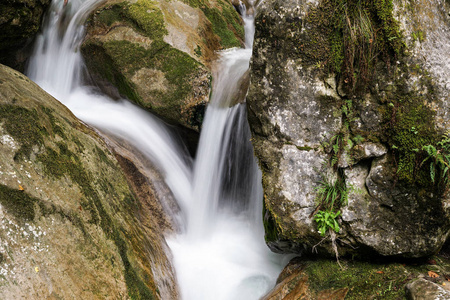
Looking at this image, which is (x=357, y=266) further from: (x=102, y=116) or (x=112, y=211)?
(x=102, y=116)

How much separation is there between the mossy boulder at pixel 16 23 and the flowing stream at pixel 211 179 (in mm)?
727

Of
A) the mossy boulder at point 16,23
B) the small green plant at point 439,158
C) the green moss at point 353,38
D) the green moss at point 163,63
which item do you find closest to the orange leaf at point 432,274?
the small green plant at point 439,158

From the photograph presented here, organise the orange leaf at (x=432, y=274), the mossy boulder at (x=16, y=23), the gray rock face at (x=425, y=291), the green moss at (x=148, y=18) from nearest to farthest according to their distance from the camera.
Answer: the gray rock face at (x=425, y=291) < the orange leaf at (x=432, y=274) < the mossy boulder at (x=16, y=23) < the green moss at (x=148, y=18)

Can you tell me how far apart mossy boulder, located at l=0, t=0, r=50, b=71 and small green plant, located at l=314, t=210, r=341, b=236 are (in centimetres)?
498

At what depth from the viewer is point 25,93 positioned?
3510 mm

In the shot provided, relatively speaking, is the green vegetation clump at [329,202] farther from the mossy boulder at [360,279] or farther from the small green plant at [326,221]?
the mossy boulder at [360,279]

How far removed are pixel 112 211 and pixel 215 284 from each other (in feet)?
5.97

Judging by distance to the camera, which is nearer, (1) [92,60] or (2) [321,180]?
(2) [321,180]

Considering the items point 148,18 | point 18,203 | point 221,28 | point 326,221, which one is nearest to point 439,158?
point 326,221

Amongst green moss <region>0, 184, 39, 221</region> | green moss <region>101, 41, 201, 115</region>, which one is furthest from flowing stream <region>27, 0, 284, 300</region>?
green moss <region>0, 184, 39, 221</region>

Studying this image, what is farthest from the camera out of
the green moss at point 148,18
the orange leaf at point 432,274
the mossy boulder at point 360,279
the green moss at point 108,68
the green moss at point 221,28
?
the green moss at point 221,28

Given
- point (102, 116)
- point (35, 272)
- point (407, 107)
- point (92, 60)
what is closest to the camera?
point (35, 272)

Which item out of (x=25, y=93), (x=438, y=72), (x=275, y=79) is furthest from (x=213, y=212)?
(x=438, y=72)

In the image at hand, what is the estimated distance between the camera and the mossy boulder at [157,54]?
19.0 ft
